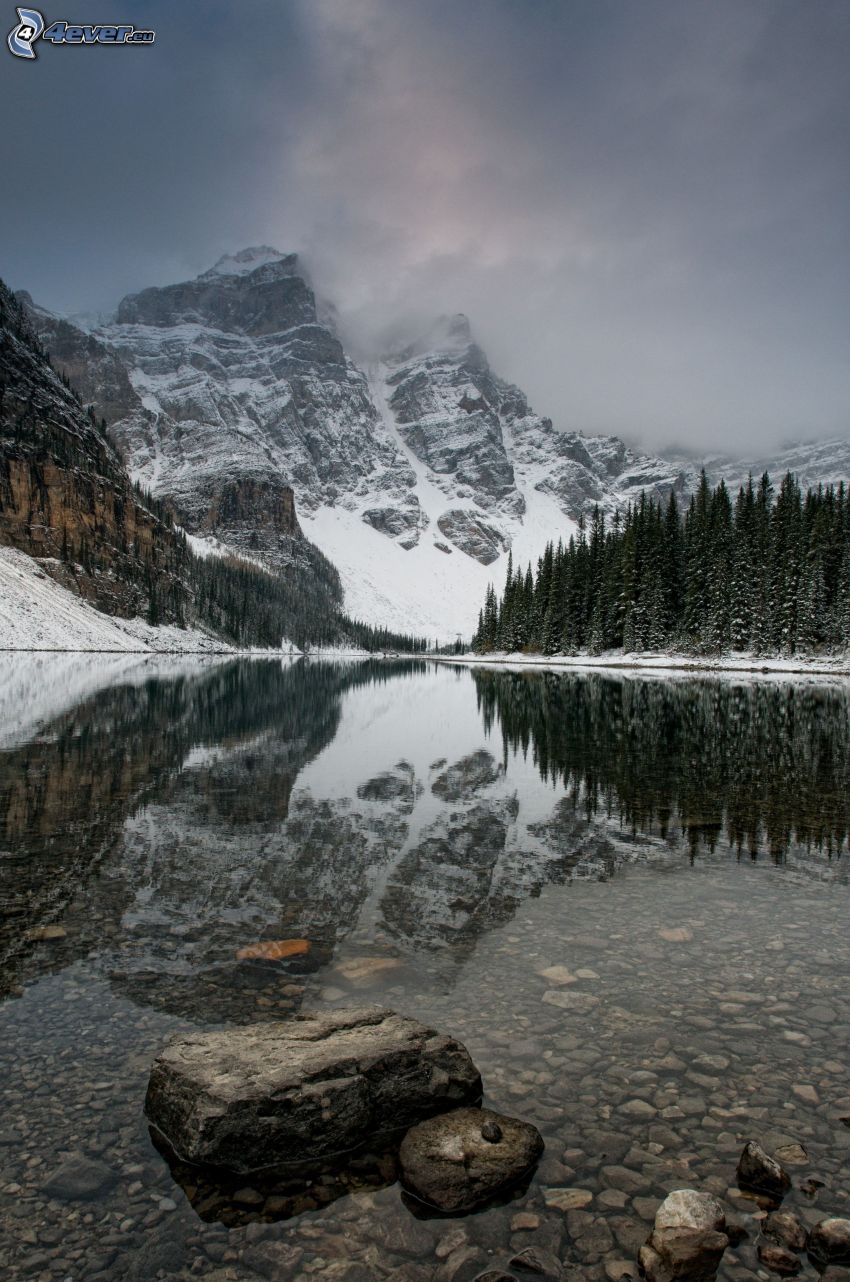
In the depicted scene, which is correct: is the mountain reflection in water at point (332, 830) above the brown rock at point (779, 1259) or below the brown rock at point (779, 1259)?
below

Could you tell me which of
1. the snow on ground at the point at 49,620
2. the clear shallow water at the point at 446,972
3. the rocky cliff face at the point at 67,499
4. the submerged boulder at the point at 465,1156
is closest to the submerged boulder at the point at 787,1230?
the clear shallow water at the point at 446,972

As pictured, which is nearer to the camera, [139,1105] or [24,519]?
[139,1105]

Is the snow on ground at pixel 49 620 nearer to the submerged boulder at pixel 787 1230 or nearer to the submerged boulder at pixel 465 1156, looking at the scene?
the submerged boulder at pixel 465 1156

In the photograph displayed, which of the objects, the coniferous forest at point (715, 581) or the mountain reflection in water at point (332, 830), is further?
the coniferous forest at point (715, 581)

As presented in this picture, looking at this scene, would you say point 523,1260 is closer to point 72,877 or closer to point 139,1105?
point 139,1105

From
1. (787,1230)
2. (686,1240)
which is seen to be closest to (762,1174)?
(787,1230)

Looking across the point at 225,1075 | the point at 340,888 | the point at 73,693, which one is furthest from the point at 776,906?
the point at 73,693

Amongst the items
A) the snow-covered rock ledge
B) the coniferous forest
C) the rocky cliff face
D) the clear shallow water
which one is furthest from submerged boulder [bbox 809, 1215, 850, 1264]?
the rocky cliff face
